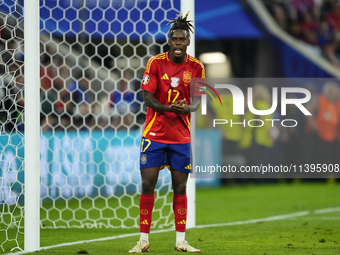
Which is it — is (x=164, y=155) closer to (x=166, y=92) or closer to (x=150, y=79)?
(x=166, y=92)

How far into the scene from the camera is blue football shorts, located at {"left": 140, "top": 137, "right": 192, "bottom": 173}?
10.9ft

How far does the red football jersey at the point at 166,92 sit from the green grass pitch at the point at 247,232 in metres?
0.85

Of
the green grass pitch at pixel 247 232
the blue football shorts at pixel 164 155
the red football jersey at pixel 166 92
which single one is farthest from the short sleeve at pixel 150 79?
the green grass pitch at pixel 247 232

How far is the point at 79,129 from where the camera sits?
6.67m

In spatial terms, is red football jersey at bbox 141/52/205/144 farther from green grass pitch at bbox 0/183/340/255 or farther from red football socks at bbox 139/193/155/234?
green grass pitch at bbox 0/183/340/255

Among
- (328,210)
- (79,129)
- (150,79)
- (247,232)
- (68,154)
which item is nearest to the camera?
(150,79)

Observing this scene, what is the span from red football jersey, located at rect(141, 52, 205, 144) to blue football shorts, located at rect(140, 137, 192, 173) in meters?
0.04

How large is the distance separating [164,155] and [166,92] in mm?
463

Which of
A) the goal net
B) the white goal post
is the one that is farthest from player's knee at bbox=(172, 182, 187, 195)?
the goal net

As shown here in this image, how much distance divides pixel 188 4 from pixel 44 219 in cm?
270

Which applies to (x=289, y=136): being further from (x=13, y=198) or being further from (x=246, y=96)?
(x=13, y=198)

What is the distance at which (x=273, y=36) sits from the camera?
11.2m

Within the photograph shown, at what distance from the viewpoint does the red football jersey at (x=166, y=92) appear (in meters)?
3.32

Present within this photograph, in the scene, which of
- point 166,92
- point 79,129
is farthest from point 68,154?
point 166,92
